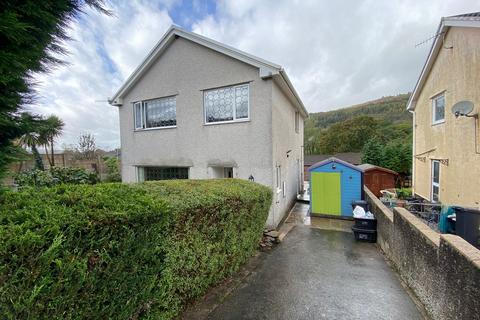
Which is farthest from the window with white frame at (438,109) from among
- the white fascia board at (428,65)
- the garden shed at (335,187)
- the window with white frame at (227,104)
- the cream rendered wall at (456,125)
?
the window with white frame at (227,104)

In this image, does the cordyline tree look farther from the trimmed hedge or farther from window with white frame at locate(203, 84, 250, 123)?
window with white frame at locate(203, 84, 250, 123)

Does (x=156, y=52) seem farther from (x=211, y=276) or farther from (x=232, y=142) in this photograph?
(x=211, y=276)

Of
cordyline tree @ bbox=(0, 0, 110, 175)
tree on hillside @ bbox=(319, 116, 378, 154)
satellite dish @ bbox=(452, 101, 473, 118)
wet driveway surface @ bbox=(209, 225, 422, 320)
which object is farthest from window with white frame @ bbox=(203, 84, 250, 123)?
tree on hillside @ bbox=(319, 116, 378, 154)

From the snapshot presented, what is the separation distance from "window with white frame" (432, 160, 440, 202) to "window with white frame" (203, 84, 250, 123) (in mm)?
9288

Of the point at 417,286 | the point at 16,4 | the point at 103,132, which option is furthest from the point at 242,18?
the point at 103,132

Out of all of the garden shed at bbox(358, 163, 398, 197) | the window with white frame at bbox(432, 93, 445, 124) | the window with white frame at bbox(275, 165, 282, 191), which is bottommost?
the garden shed at bbox(358, 163, 398, 197)

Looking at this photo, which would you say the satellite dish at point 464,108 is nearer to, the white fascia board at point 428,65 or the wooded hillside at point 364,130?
the white fascia board at point 428,65

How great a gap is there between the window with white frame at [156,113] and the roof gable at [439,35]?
10.7m

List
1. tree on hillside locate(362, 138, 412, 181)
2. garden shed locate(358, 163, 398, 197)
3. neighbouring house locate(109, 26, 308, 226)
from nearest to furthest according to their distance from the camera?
neighbouring house locate(109, 26, 308, 226) < garden shed locate(358, 163, 398, 197) < tree on hillside locate(362, 138, 412, 181)

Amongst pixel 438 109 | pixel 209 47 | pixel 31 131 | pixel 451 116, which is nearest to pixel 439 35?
pixel 438 109

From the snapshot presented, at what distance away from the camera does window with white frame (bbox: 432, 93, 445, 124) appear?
9.44 metres

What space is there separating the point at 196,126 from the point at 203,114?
605mm

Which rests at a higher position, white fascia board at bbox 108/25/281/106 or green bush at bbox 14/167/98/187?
white fascia board at bbox 108/25/281/106

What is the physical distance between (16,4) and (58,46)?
0.51 metres
